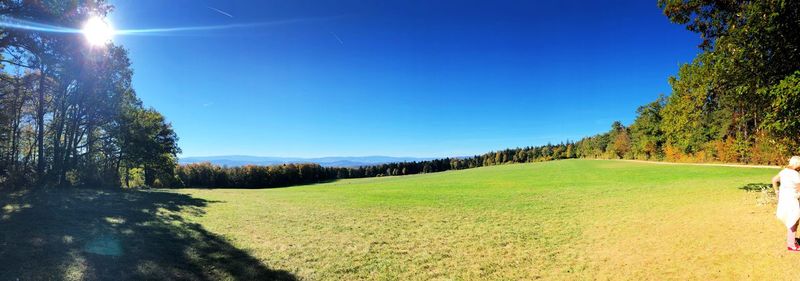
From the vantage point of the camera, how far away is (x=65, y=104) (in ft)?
74.2

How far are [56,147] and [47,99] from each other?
3360 millimetres

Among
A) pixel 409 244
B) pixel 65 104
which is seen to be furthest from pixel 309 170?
pixel 409 244

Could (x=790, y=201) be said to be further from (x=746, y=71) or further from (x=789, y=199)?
(x=746, y=71)

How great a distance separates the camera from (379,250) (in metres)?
8.70

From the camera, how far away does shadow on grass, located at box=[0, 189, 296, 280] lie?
570cm

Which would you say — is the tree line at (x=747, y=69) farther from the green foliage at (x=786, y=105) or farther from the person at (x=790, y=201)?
the person at (x=790, y=201)

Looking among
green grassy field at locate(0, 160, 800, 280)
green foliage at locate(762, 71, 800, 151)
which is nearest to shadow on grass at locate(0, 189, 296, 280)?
green grassy field at locate(0, 160, 800, 280)

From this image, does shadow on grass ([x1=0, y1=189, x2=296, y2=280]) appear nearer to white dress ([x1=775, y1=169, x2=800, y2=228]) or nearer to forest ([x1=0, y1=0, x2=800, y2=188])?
forest ([x1=0, y1=0, x2=800, y2=188])

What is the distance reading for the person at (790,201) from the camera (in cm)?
689

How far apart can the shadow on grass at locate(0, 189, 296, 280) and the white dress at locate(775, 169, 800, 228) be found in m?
10.2

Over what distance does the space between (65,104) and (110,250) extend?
23.1 meters

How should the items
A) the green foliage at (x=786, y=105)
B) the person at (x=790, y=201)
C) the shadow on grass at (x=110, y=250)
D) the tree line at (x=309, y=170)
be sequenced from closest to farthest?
the shadow on grass at (x=110, y=250), the person at (x=790, y=201), the green foliage at (x=786, y=105), the tree line at (x=309, y=170)

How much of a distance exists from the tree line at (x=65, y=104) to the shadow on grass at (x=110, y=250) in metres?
7.92

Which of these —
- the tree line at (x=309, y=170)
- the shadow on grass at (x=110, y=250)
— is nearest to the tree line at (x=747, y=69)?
the shadow on grass at (x=110, y=250)
